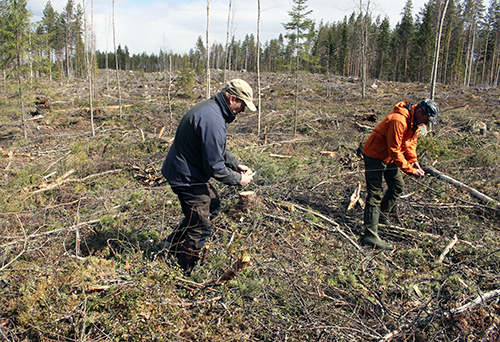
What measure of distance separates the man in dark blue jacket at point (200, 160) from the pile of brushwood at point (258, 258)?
1.04 ft

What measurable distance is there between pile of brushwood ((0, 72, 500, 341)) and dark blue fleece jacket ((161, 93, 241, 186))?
552mm

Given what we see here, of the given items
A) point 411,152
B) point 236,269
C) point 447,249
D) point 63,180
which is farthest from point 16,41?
point 447,249

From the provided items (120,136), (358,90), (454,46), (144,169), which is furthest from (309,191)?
(454,46)

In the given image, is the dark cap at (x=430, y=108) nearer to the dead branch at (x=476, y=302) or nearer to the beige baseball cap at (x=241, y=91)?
the dead branch at (x=476, y=302)

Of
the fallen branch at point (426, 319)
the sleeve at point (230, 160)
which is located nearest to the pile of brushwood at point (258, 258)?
the fallen branch at point (426, 319)

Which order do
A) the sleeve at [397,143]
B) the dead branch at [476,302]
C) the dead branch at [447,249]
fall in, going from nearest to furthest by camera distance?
the dead branch at [476,302] < the dead branch at [447,249] < the sleeve at [397,143]

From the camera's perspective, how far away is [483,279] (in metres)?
3.31

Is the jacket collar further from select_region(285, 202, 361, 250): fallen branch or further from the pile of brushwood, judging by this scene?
select_region(285, 202, 361, 250): fallen branch

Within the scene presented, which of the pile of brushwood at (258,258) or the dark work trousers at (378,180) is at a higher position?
the dark work trousers at (378,180)

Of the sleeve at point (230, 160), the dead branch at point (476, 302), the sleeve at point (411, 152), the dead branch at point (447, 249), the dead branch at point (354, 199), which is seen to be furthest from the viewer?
the dead branch at point (354, 199)

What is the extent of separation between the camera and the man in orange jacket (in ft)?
12.7

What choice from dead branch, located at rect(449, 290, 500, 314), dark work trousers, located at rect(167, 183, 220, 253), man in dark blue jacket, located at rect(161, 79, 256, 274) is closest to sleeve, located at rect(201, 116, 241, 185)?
man in dark blue jacket, located at rect(161, 79, 256, 274)

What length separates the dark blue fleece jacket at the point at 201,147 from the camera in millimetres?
2797

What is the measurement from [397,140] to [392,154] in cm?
19
